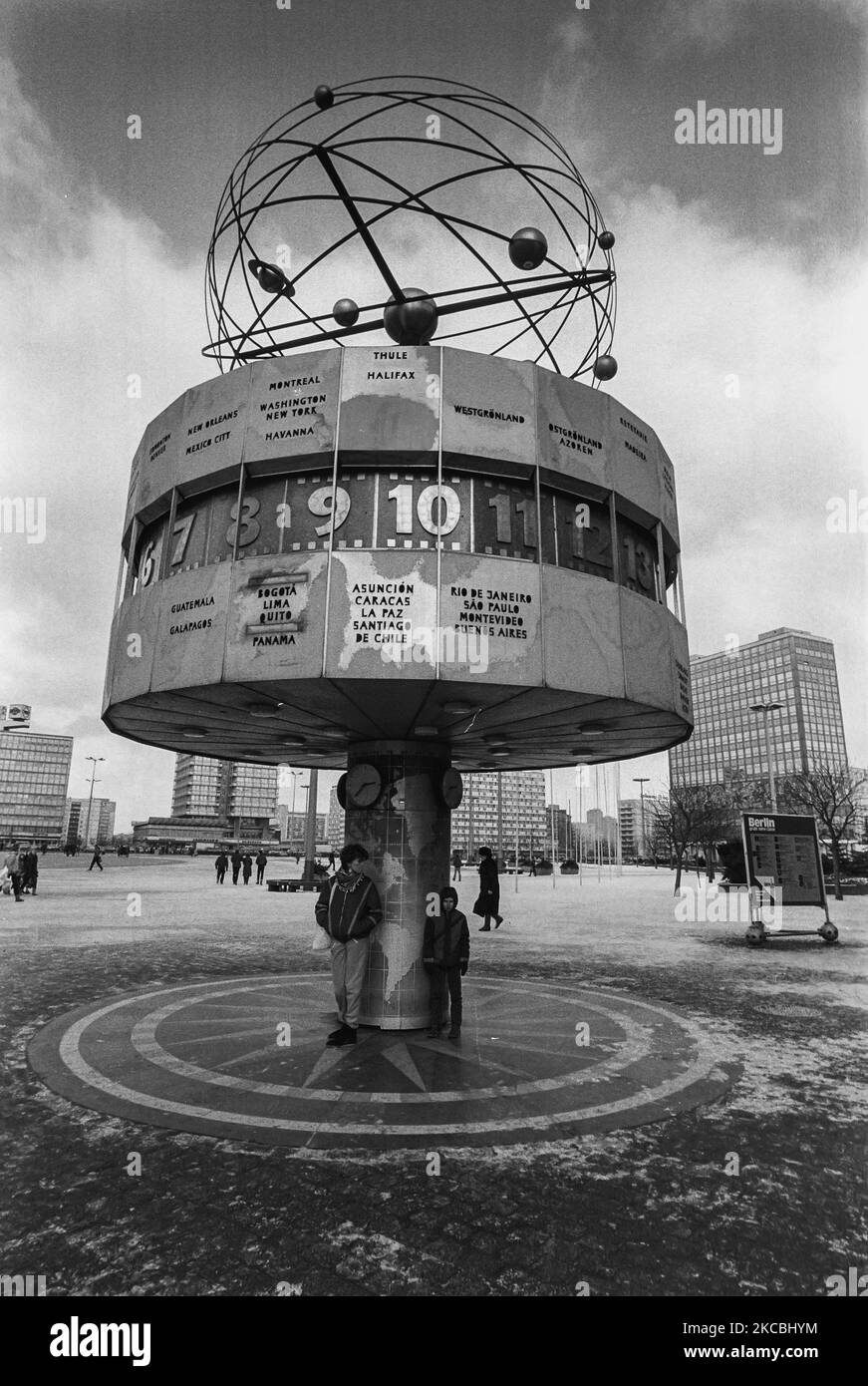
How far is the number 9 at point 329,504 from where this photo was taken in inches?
334

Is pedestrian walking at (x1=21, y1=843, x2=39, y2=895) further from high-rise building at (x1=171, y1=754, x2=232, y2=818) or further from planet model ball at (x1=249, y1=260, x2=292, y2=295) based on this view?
high-rise building at (x1=171, y1=754, x2=232, y2=818)

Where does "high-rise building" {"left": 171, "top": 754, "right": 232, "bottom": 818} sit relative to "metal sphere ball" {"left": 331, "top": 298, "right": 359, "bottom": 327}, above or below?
above

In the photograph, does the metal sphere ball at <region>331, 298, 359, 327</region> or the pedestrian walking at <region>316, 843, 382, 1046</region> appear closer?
the pedestrian walking at <region>316, 843, 382, 1046</region>

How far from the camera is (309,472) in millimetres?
8812

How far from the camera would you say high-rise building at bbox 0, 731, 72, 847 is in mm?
170250

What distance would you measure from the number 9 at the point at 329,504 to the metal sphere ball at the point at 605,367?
6.16 m

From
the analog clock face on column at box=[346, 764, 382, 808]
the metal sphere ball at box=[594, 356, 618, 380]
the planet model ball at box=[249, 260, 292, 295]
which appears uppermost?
the planet model ball at box=[249, 260, 292, 295]

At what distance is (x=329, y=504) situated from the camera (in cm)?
856

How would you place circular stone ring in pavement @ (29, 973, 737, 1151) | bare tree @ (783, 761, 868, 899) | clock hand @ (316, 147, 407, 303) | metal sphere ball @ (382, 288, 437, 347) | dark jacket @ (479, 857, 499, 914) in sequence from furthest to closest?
bare tree @ (783, 761, 868, 899) < dark jacket @ (479, 857, 499, 914) < metal sphere ball @ (382, 288, 437, 347) < clock hand @ (316, 147, 407, 303) < circular stone ring in pavement @ (29, 973, 737, 1151)

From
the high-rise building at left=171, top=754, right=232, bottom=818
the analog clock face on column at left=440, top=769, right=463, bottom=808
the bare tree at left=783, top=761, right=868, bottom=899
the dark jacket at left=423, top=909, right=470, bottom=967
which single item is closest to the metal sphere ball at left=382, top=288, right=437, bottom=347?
the analog clock face on column at left=440, top=769, right=463, bottom=808

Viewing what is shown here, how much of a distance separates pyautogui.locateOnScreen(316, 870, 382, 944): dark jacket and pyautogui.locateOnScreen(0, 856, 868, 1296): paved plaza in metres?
1.42

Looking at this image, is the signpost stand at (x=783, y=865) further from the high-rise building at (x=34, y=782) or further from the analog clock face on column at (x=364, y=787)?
the high-rise building at (x=34, y=782)

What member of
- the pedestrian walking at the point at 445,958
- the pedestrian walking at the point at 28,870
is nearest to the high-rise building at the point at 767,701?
the pedestrian walking at the point at 28,870

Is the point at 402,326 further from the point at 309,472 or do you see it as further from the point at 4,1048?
the point at 4,1048
